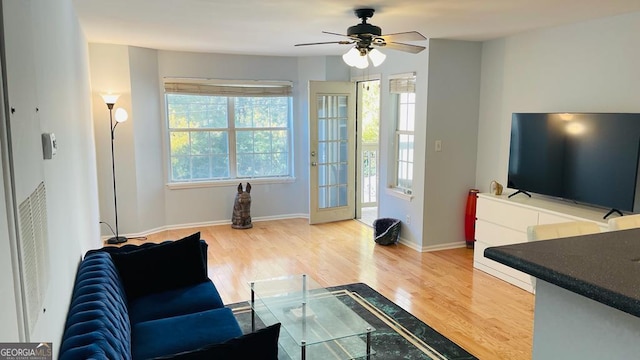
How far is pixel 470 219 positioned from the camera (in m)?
5.31

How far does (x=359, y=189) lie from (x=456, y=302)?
10.5 ft

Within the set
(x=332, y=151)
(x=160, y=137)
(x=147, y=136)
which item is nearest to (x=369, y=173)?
(x=332, y=151)

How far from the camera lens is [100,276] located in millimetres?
2381

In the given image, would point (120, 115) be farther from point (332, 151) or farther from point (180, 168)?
point (332, 151)

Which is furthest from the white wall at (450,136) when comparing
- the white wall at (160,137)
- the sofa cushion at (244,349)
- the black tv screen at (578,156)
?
the sofa cushion at (244,349)

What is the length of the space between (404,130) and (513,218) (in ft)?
6.15

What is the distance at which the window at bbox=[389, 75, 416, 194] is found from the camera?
217 inches

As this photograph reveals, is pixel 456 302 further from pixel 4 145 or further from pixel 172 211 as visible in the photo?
pixel 172 211

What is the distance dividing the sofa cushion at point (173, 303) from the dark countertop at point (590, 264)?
6.13 feet

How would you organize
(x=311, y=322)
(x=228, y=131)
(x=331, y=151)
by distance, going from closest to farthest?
(x=311, y=322) < (x=228, y=131) < (x=331, y=151)

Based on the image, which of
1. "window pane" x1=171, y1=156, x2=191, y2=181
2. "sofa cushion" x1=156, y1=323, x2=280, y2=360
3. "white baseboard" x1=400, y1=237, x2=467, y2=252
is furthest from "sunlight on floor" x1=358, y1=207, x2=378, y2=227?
"sofa cushion" x1=156, y1=323, x2=280, y2=360

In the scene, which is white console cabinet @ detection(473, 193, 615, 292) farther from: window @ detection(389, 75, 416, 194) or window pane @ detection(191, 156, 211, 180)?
window pane @ detection(191, 156, 211, 180)

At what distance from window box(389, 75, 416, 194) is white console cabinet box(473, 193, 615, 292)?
115 centimetres

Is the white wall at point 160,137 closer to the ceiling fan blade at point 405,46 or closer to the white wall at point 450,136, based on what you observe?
the white wall at point 450,136
